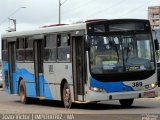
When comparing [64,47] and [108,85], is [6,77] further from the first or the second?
[108,85]

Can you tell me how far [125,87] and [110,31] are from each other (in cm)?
187

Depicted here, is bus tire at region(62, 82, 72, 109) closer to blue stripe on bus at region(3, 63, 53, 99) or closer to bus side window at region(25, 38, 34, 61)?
blue stripe on bus at region(3, 63, 53, 99)

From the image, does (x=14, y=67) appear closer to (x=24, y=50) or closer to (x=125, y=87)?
(x=24, y=50)

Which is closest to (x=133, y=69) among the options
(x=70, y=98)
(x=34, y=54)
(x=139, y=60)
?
(x=139, y=60)

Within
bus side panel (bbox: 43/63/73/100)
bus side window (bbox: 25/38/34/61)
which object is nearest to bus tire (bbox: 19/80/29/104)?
bus side window (bbox: 25/38/34/61)

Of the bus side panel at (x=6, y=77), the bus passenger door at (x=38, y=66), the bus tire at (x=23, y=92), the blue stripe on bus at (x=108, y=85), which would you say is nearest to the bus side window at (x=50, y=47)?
the bus passenger door at (x=38, y=66)

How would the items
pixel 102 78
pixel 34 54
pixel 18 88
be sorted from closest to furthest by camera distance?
pixel 102 78, pixel 34 54, pixel 18 88

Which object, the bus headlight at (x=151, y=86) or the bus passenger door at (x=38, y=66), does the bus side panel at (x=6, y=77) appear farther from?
the bus headlight at (x=151, y=86)

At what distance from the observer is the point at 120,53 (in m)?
21.2

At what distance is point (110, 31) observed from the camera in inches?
841

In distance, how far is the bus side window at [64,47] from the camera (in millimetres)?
22417

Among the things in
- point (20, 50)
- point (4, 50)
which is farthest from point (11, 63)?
point (20, 50)

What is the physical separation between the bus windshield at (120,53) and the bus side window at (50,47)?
9.28 ft

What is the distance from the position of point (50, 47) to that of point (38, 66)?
5.04 ft
